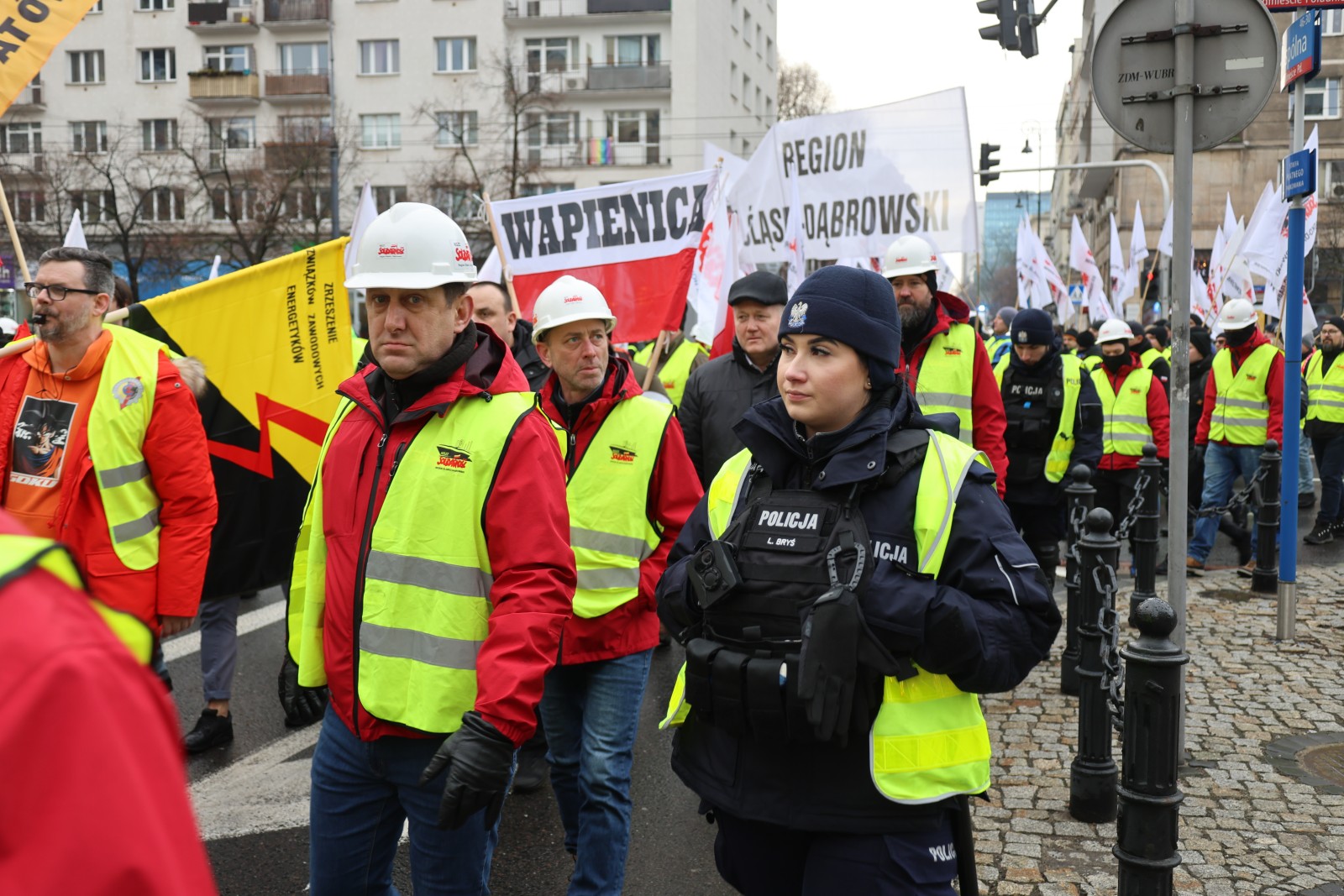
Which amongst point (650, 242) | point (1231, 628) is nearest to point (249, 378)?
point (650, 242)

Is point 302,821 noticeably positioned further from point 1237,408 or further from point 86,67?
point 86,67

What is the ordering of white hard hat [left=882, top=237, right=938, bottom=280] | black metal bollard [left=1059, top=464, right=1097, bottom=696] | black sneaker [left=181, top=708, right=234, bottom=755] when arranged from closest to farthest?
black sneaker [left=181, top=708, right=234, bottom=755]
white hard hat [left=882, top=237, right=938, bottom=280]
black metal bollard [left=1059, top=464, right=1097, bottom=696]

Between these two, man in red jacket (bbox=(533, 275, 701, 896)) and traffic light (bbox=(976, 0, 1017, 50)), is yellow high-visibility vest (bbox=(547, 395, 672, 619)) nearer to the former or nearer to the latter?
man in red jacket (bbox=(533, 275, 701, 896))

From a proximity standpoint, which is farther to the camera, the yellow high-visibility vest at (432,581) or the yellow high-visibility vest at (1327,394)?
the yellow high-visibility vest at (1327,394)

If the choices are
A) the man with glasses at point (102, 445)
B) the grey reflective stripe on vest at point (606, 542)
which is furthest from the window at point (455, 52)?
the grey reflective stripe on vest at point (606, 542)

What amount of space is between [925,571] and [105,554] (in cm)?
334

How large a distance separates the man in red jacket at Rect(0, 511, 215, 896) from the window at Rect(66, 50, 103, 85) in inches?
2512

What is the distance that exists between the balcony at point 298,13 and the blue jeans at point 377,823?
185 ft

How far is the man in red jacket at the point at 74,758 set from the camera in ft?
2.84

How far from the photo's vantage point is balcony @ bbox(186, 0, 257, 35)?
55594 millimetres

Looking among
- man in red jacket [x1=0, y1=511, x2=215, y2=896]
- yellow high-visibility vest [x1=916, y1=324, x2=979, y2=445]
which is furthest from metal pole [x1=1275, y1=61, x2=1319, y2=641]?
man in red jacket [x1=0, y1=511, x2=215, y2=896]

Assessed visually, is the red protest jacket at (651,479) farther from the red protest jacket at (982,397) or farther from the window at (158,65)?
the window at (158,65)

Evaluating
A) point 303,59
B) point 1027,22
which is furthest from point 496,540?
point 303,59

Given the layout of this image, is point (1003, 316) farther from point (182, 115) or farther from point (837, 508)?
point (182, 115)
